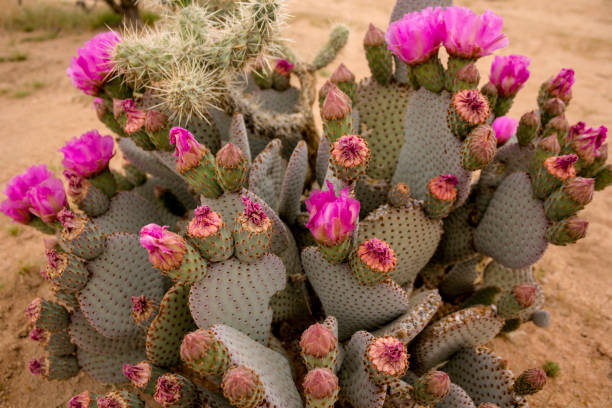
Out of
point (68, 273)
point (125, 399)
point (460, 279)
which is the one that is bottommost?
point (460, 279)

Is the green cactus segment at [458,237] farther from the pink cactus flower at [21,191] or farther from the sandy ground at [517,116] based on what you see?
the pink cactus flower at [21,191]

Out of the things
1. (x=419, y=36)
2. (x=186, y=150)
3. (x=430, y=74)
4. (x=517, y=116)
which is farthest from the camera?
(x=517, y=116)

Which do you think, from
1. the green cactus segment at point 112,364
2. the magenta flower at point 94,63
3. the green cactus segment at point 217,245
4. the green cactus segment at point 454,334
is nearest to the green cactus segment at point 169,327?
the green cactus segment at point 217,245

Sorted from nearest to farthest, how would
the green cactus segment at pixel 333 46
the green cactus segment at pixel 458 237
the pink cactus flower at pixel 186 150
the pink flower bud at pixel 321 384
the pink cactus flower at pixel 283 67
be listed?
1. the pink flower bud at pixel 321 384
2. the pink cactus flower at pixel 186 150
3. the green cactus segment at pixel 458 237
4. the pink cactus flower at pixel 283 67
5. the green cactus segment at pixel 333 46

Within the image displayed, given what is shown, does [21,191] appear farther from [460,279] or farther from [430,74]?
[460,279]

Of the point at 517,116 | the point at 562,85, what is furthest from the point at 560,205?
the point at 517,116
